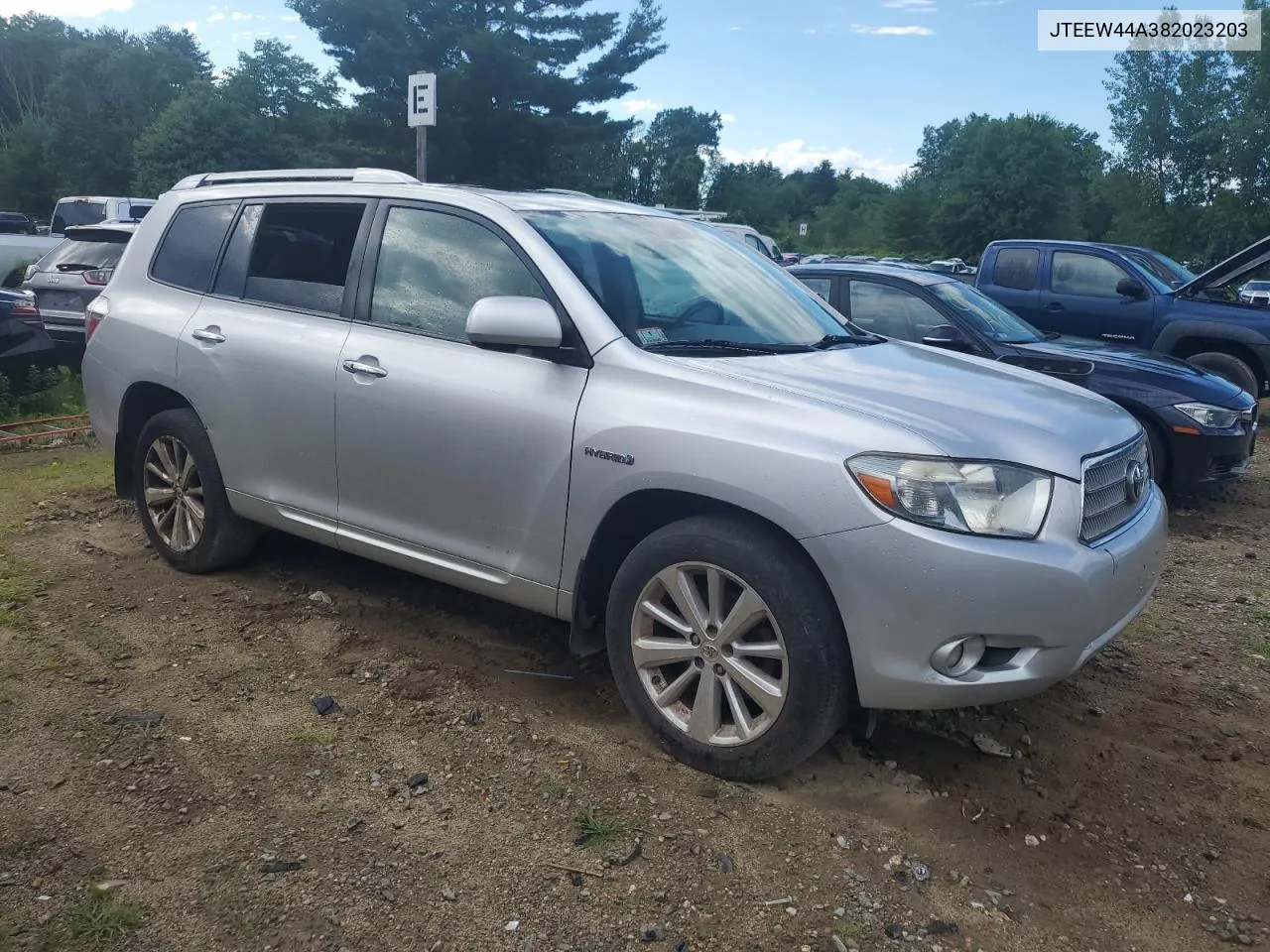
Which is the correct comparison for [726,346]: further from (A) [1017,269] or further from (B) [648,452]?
(A) [1017,269]

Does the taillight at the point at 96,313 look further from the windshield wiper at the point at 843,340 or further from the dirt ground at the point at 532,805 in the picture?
the windshield wiper at the point at 843,340

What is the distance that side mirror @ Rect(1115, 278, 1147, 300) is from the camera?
9.70 m

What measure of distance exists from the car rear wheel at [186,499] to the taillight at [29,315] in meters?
5.66

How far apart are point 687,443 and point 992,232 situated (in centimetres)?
4967

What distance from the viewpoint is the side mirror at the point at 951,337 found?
668cm

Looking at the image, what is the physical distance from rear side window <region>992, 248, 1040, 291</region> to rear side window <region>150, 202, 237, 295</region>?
7.99 meters

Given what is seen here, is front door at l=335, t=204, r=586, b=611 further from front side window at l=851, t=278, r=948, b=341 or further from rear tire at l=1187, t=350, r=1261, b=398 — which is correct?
rear tire at l=1187, t=350, r=1261, b=398

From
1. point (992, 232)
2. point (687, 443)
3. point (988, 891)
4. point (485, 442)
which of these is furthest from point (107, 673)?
point (992, 232)

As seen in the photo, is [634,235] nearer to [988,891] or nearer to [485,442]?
[485,442]

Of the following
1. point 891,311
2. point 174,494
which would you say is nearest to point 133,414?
point 174,494

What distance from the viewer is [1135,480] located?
11.1ft

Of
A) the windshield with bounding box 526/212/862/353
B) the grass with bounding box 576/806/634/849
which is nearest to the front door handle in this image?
the windshield with bounding box 526/212/862/353

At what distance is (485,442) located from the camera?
139 inches

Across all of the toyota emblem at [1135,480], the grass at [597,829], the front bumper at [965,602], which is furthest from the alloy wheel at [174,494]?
the toyota emblem at [1135,480]
